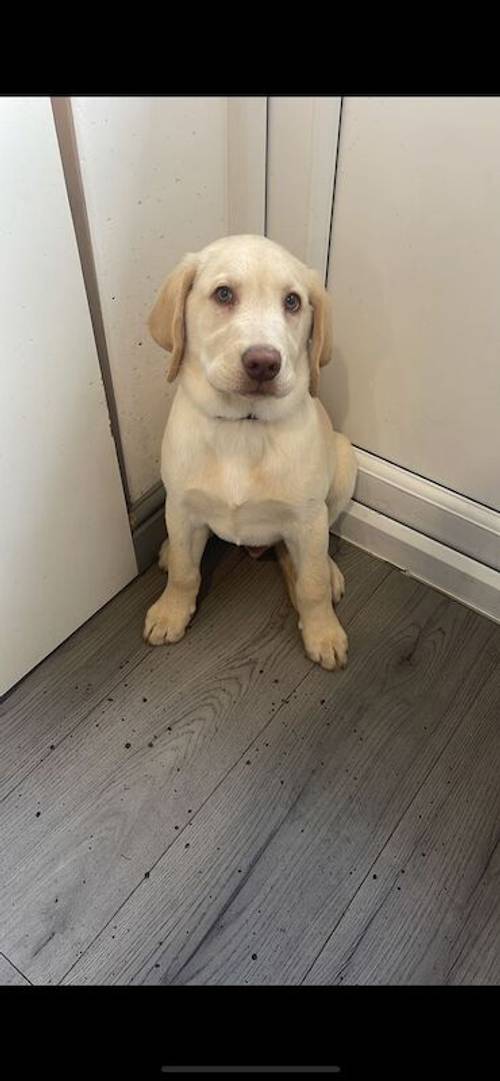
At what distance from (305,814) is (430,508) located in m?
0.67

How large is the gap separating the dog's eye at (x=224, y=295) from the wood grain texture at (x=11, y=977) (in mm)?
1036

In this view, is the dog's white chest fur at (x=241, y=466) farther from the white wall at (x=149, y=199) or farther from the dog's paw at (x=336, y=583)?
the dog's paw at (x=336, y=583)

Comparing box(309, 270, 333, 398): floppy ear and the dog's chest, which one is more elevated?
box(309, 270, 333, 398): floppy ear

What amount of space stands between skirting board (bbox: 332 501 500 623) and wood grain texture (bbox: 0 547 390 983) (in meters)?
0.10

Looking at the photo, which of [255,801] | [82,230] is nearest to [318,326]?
[82,230]

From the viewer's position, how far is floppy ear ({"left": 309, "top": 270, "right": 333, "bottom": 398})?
111cm

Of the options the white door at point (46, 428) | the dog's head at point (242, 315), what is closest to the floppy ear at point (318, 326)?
the dog's head at point (242, 315)

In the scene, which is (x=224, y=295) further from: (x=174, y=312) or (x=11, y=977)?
(x=11, y=977)

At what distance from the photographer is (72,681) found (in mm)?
1424

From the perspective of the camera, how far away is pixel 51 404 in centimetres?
118

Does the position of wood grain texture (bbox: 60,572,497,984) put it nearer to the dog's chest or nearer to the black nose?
the dog's chest

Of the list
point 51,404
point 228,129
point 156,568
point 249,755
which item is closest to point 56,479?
point 51,404

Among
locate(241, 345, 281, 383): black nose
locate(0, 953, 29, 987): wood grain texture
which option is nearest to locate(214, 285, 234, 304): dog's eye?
locate(241, 345, 281, 383): black nose
